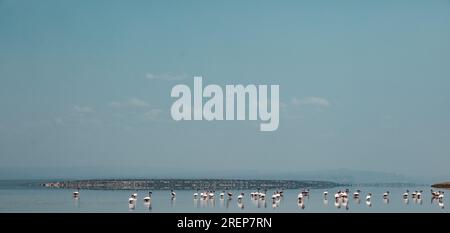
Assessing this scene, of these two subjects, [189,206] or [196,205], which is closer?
[189,206]
